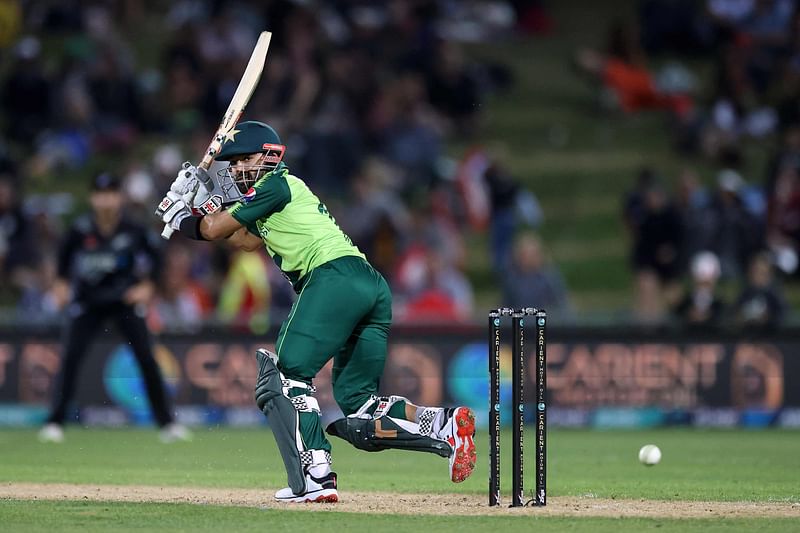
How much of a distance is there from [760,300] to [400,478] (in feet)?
22.3

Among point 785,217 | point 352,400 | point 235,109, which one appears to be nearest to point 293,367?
point 352,400

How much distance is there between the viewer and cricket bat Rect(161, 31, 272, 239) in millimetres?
8188

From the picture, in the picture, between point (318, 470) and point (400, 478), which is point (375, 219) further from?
point (318, 470)

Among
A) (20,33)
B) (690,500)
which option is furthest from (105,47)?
(690,500)

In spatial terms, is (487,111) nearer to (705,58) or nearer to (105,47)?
(705,58)

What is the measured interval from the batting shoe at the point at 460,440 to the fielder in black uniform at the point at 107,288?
5.35 meters

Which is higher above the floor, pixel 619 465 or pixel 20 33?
pixel 20 33

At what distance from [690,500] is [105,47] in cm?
1359

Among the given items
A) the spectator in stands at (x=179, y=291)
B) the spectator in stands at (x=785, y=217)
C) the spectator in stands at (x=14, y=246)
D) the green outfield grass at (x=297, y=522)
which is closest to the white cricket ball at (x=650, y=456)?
the green outfield grass at (x=297, y=522)

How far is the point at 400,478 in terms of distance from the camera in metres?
9.99

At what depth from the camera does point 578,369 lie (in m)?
15.3

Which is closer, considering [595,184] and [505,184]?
[505,184]

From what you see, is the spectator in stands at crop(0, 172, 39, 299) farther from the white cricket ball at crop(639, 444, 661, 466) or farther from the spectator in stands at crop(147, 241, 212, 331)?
the white cricket ball at crop(639, 444, 661, 466)

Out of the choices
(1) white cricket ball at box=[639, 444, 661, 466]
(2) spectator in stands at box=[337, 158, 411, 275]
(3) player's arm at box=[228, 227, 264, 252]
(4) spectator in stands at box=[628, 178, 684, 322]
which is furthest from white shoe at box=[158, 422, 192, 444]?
(4) spectator in stands at box=[628, 178, 684, 322]
